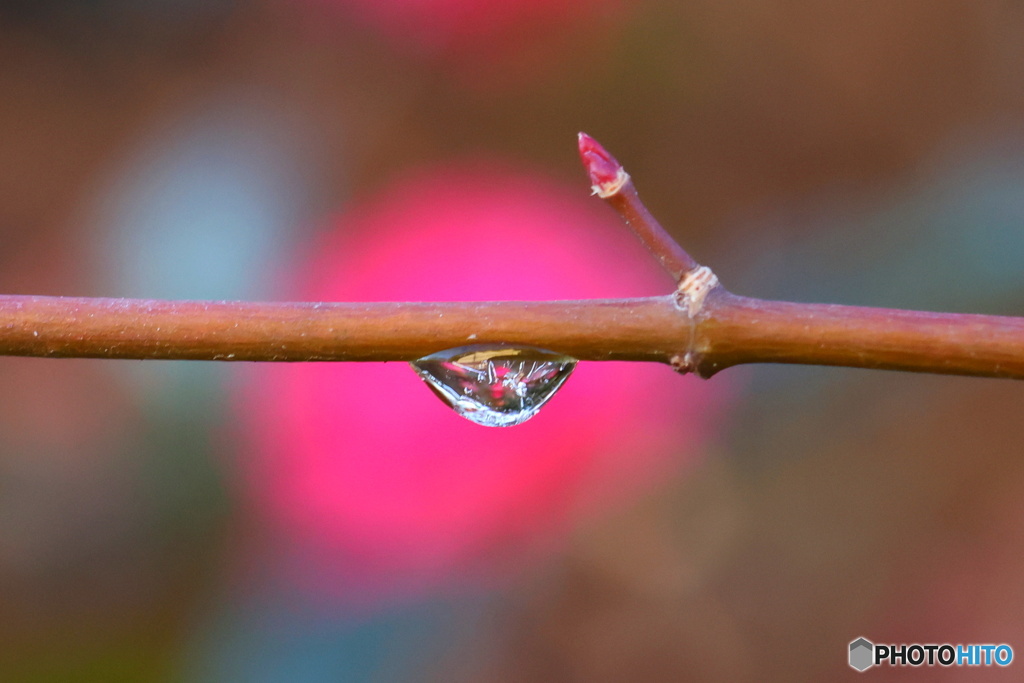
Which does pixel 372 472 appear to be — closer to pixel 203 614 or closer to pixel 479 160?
pixel 203 614

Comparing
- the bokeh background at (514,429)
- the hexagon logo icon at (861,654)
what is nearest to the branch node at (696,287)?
the bokeh background at (514,429)

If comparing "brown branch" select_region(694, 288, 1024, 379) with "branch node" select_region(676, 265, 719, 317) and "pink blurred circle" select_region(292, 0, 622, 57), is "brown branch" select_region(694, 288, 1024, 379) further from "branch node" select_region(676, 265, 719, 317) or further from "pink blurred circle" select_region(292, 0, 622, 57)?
"pink blurred circle" select_region(292, 0, 622, 57)

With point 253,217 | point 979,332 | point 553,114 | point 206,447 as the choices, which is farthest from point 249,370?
point 979,332

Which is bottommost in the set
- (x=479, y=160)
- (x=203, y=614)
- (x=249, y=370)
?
(x=203, y=614)

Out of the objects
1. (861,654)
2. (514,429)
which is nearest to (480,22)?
(514,429)

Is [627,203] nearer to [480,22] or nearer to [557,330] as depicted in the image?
[557,330]

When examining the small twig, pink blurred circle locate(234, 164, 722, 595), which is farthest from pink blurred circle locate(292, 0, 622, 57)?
the small twig

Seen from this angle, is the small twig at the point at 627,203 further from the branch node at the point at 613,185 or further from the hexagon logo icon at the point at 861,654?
the hexagon logo icon at the point at 861,654
